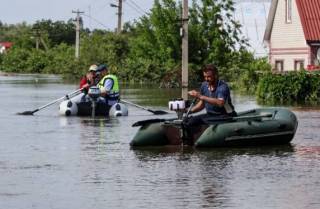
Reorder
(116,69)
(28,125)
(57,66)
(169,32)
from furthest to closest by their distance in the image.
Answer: (57,66)
(116,69)
(169,32)
(28,125)

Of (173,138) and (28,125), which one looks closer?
(173,138)

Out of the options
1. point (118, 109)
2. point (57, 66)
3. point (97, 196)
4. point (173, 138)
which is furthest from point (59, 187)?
point (57, 66)

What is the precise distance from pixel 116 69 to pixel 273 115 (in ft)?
188

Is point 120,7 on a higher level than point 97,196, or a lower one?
higher

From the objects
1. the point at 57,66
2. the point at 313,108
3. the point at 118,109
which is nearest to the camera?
the point at 118,109

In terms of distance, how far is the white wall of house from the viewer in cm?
5728

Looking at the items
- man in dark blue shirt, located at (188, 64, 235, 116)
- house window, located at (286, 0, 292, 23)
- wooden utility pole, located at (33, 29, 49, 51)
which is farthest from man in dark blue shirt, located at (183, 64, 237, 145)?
wooden utility pole, located at (33, 29, 49, 51)

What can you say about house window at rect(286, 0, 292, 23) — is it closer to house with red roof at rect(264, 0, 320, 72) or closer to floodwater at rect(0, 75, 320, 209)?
house with red roof at rect(264, 0, 320, 72)

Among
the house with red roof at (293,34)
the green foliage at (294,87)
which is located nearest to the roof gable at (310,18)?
the house with red roof at (293,34)

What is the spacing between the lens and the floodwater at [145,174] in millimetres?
12969

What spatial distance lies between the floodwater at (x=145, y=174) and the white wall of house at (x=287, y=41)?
33.7 m

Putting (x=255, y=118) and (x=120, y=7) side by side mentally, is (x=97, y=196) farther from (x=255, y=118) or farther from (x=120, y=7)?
(x=120, y=7)

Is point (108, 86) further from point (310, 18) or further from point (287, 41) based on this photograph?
point (287, 41)

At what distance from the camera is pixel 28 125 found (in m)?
26.6
